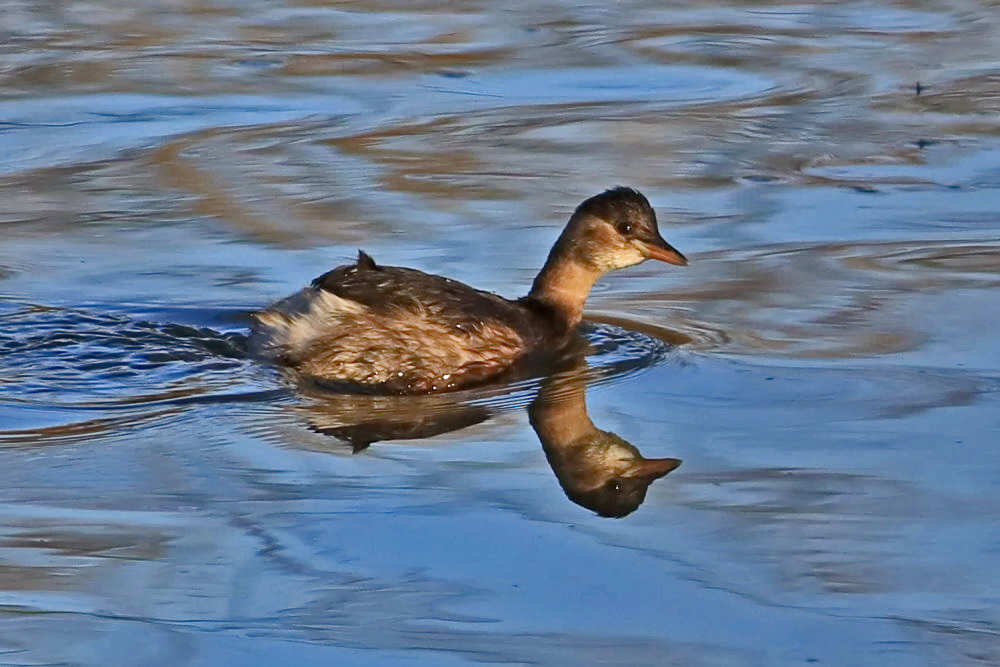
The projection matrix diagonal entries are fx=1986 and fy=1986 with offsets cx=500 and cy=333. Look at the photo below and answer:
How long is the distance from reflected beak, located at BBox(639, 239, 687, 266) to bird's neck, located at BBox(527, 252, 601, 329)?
23 centimetres

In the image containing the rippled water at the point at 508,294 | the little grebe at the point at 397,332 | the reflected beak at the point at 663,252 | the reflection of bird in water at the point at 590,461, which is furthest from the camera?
the reflected beak at the point at 663,252

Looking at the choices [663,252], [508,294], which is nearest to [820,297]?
[663,252]

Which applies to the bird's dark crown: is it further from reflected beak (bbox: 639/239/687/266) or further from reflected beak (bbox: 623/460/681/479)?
reflected beak (bbox: 623/460/681/479)

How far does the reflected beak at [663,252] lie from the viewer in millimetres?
7598

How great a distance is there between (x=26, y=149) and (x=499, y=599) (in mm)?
5812

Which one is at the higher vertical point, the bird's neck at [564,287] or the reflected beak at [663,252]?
the reflected beak at [663,252]

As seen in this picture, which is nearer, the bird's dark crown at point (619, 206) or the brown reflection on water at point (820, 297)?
the brown reflection on water at point (820, 297)

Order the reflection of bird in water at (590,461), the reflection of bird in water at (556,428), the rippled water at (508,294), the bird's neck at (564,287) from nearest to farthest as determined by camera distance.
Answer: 1. the rippled water at (508,294)
2. the reflection of bird in water at (590,461)
3. the reflection of bird in water at (556,428)
4. the bird's neck at (564,287)

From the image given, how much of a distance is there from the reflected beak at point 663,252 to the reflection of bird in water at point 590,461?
1.07 meters

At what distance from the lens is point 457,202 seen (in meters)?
8.91

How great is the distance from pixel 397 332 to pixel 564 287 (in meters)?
0.80

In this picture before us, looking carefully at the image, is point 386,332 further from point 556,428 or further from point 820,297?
point 820,297

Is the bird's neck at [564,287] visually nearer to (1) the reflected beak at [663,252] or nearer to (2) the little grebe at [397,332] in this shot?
(2) the little grebe at [397,332]

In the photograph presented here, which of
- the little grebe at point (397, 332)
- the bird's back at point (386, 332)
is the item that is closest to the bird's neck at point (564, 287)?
the little grebe at point (397, 332)
